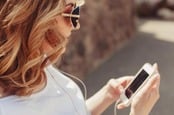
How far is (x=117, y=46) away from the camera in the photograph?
484cm

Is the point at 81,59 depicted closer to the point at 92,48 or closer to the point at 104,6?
the point at 92,48

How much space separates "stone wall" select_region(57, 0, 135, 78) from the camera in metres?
4.03

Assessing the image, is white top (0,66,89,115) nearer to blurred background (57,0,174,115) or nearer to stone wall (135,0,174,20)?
blurred background (57,0,174,115)

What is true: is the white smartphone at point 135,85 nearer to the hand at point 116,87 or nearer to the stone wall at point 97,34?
the hand at point 116,87

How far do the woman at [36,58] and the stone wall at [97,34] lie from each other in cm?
236

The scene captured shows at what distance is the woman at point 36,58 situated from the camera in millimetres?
1115

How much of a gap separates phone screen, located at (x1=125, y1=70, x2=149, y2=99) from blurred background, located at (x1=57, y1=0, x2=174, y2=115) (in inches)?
75.5

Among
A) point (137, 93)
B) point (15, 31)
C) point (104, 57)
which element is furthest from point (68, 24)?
point (104, 57)

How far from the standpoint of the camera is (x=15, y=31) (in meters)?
1.13

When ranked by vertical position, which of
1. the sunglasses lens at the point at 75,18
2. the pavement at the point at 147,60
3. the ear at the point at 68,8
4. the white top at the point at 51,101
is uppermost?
the ear at the point at 68,8

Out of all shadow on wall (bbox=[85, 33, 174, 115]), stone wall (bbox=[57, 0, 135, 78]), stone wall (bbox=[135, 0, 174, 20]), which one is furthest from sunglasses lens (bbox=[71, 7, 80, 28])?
stone wall (bbox=[135, 0, 174, 20])

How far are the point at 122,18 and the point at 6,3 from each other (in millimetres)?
3946

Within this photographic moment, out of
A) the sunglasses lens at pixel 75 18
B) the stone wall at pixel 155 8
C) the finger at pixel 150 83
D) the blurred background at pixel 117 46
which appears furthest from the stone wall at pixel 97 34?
the sunglasses lens at pixel 75 18

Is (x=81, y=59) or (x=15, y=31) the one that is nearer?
(x=15, y=31)
